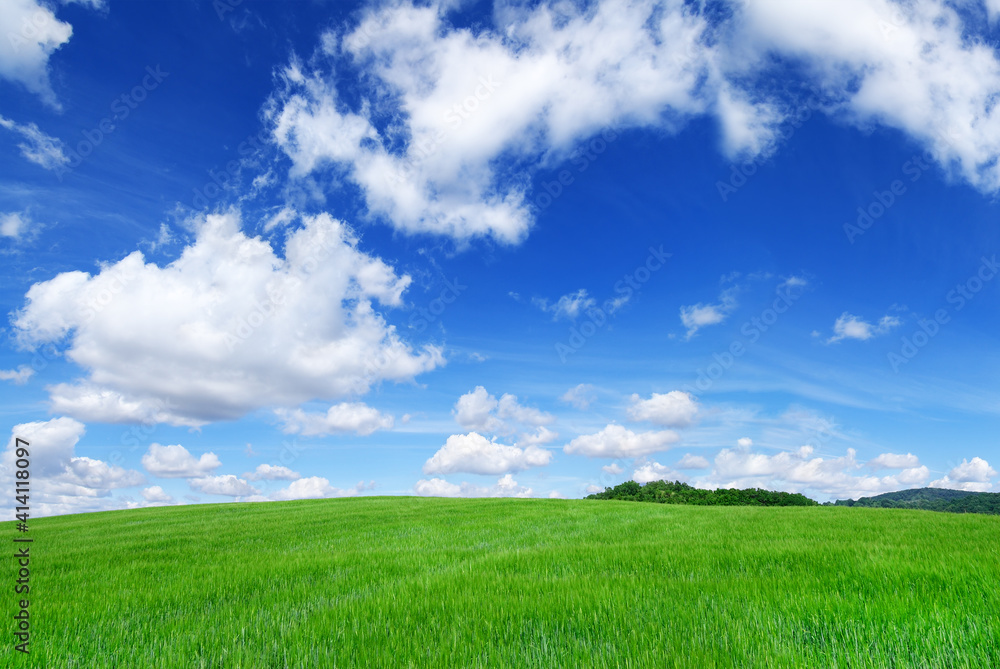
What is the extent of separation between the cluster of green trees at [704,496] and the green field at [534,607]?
4510 centimetres

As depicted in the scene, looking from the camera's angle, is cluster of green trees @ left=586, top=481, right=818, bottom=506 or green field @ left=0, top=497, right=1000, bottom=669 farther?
cluster of green trees @ left=586, top=481, right=818, bottom=506

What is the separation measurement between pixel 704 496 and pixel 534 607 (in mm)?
57032

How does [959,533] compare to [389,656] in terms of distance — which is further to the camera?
[959,533]

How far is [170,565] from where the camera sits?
1118cm

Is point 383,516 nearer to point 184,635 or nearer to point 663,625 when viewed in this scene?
point 184,635

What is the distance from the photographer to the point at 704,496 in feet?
184

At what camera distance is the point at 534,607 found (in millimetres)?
6266

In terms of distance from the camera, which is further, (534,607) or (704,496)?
(704,496)

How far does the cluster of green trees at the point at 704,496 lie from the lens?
54.1m

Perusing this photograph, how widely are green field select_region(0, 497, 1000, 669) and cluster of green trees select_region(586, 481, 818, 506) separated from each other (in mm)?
45095

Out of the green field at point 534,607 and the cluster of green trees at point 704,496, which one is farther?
the cluster of green trees at point 704,496

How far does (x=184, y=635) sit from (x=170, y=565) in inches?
263

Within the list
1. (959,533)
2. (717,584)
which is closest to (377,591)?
(717,584)

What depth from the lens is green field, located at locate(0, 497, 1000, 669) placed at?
4.95 meters
